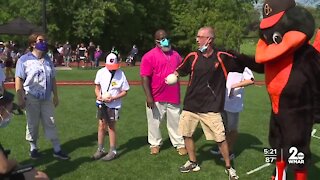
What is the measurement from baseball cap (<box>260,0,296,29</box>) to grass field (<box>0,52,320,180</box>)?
2.82 meters

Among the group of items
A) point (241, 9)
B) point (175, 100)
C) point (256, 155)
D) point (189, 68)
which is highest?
point (241, 9)

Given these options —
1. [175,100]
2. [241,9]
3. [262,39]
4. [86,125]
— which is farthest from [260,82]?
[241,9]

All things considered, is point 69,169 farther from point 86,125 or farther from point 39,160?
point 86,125

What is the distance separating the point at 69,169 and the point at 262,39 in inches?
145

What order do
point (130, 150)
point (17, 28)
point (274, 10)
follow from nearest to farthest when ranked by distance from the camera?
point (274, 10) → point (130, 150) → point (17, 28)

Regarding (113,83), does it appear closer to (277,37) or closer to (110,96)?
(110,96)

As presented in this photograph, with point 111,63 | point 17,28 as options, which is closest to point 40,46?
point 111,63

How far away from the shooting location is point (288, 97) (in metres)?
4.38

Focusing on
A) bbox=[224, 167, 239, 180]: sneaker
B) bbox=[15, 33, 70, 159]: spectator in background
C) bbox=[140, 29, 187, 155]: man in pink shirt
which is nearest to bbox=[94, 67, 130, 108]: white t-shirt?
bbox=[140, 29, 187, 155]: man in pink shirt

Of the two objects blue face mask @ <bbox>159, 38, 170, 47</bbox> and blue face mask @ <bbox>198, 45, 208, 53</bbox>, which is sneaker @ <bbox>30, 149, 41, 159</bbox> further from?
blue face mask @ <bbox>198, 45, 208, 53</bbox>

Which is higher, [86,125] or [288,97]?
[288,97]

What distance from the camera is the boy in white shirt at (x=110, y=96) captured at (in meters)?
7.39

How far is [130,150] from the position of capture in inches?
320

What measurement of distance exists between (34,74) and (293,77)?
13.2 ft
